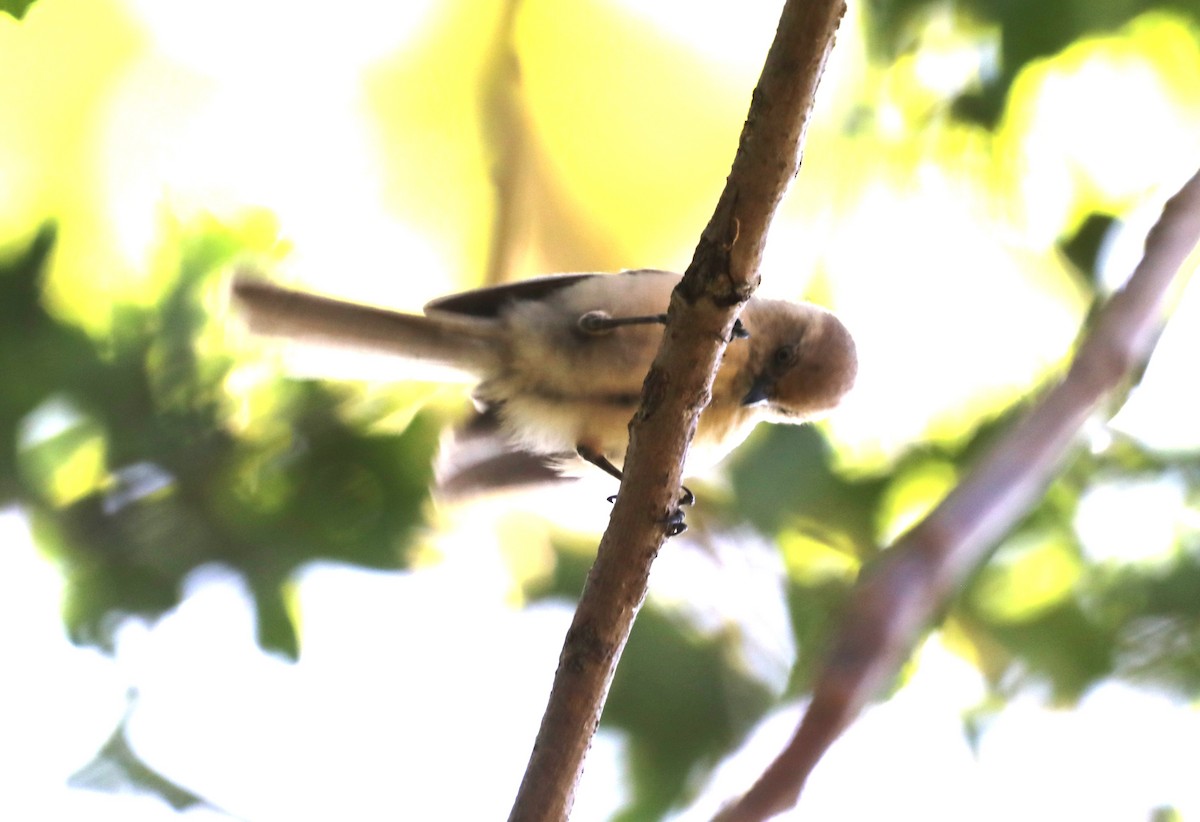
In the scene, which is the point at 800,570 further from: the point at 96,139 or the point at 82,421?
the point at 96,139

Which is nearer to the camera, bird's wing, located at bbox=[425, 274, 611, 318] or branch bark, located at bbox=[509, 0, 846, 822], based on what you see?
branch bark, located at bbox=[509, 0, 846, 822]

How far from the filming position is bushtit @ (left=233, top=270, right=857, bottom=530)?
2.50 meters

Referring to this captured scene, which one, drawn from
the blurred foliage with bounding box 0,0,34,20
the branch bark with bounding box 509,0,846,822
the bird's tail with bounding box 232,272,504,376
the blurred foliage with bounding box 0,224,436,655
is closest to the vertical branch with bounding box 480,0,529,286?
the blurred foliage with bounding box 0,224,436,655

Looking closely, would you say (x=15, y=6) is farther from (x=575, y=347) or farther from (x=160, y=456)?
(x=160, y=456)

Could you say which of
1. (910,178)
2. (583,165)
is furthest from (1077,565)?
(583,165)

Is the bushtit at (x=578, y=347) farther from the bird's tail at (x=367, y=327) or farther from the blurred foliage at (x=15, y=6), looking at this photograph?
the blurred foliage at (x=15, y=6)

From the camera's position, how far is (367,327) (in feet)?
8.23

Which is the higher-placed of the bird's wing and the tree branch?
the bird's wing

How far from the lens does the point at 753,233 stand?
5.36 feet

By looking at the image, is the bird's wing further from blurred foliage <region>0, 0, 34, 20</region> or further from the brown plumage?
blurred foliage <region>0, 0, 34, 20</region>

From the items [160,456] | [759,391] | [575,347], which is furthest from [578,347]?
[160,456]

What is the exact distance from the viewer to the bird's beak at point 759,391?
9.48 feet

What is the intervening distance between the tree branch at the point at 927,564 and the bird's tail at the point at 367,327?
167 centimetres

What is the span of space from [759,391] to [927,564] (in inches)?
82.4
